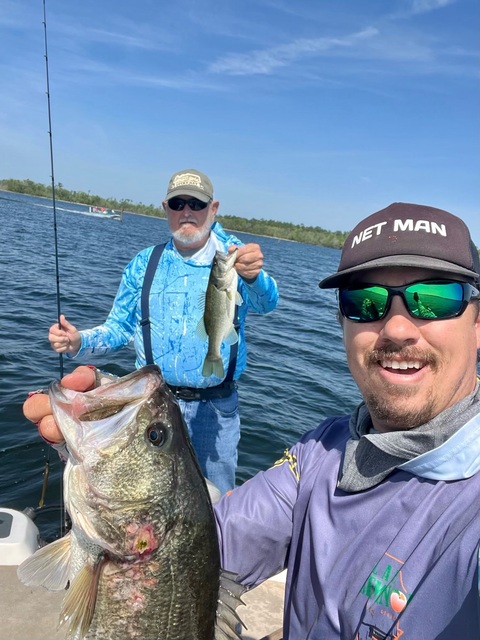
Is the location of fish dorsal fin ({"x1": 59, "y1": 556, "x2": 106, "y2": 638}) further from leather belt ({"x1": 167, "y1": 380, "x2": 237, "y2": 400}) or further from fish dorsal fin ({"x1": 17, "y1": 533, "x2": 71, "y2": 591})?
leather belt ({"x1": 167, "y1": 380, "x2": 237, "y2": 400})

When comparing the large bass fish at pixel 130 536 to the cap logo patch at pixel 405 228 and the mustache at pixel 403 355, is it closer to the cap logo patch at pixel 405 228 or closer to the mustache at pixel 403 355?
the mustache at pixel 403 355

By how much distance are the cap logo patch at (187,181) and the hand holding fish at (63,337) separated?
1598 mm

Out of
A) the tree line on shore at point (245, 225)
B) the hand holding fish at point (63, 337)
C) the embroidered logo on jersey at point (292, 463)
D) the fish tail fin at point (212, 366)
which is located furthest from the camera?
the tree line on shore at point (245, 225)

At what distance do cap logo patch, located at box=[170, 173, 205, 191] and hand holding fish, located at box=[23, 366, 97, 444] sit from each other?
8.60 ft

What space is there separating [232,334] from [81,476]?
2362mm

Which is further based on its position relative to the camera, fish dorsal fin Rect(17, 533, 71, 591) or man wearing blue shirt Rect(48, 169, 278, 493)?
man wearing blue shirt Rect(48, 169, 278, 493)

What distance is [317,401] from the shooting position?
10672 millimetres

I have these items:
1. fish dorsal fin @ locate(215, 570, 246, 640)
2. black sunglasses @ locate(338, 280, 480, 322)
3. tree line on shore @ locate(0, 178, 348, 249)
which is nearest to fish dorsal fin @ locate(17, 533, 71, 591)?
fish dorsal fin @ locate(215, 570, 246, 640)

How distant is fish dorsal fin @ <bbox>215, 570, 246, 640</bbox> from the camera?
1.82 meters

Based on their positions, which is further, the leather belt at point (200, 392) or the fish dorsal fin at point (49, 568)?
the leather belt at point (200, 392)

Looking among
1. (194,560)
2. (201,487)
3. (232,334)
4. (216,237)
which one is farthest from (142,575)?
(216,237)

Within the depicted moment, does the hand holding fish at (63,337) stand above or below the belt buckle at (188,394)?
above

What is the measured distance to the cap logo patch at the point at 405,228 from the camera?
5.98 feet

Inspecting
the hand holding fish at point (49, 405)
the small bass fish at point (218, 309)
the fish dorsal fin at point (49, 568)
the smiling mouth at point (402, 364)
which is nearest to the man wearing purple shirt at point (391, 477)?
the smiling mouth at point (402, 364)
